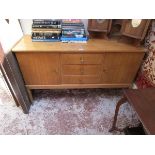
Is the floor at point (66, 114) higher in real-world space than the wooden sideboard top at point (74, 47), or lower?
lower

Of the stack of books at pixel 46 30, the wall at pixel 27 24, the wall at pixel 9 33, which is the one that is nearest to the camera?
the wall at pixel 9 33

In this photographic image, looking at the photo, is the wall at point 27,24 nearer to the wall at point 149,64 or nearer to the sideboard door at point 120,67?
the sideboard door at point 120,67

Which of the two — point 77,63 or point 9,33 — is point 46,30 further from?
point 77,63

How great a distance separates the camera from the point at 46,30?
5.16 feet

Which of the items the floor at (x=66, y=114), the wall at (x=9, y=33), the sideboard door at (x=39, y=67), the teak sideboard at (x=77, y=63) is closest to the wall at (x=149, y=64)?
the teak sideboard at (x=77, y=63)

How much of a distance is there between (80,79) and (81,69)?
0.15 metres

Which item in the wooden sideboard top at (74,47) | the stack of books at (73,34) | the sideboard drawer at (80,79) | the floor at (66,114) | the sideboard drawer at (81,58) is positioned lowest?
the floor at (66,114)

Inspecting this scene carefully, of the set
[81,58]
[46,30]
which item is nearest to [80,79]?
[81,58]

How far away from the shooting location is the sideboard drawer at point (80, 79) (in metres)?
1.70

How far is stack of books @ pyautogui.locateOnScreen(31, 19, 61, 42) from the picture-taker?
61.9 inches

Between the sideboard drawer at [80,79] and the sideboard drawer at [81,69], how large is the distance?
0.06 m

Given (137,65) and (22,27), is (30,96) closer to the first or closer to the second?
(22,27)

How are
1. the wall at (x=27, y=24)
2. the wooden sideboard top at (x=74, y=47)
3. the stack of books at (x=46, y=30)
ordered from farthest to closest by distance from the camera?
the wall at (x=27, y=24) → the stack of books at (x=46, y=30) → the wooden sideboard top at (x=74, y=47)
